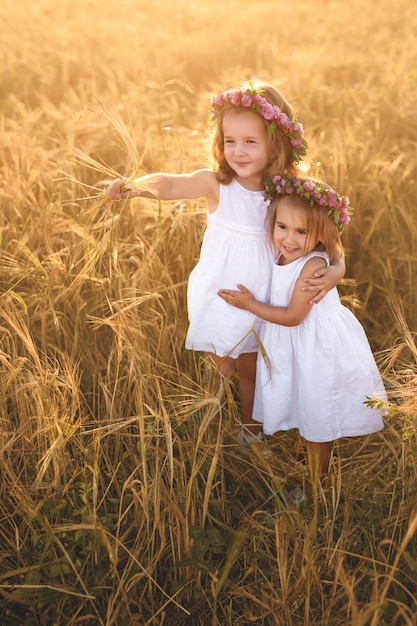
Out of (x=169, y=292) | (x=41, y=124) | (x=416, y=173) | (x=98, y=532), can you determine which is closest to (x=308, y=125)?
(x=416, y=173)

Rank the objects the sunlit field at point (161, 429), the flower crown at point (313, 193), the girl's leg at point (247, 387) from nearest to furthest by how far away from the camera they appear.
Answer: the sunlit field at point (161, 429) → the flower crown at point (313, 193) → the girl's leg at point (247, 387)

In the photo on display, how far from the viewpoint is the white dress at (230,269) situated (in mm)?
2264

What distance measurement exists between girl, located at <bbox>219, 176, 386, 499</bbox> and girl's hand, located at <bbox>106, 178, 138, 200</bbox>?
44cm

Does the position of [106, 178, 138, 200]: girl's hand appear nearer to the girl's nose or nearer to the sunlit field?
the sunlit field

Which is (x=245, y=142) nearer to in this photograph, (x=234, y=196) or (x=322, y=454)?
(x=234, y=196)

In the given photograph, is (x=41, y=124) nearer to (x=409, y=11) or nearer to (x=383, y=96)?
(x=383, y=96)

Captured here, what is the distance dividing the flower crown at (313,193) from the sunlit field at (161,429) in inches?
15.0

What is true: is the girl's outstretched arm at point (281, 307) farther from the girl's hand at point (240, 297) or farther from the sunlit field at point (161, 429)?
the sunlit field at point (161, 429)

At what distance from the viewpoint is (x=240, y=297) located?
223cm

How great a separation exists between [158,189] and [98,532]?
1095 mm

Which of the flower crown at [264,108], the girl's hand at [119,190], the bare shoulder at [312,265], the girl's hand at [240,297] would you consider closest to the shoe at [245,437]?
the girl's hand at [240,297]

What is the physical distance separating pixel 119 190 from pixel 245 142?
438 millimetres

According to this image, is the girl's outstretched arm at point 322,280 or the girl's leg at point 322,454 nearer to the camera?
the girl's outstretched arm at point 322,280

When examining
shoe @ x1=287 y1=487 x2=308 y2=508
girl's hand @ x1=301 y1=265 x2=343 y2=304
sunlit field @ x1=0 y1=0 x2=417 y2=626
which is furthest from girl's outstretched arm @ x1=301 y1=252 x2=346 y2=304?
shoe @ x1=287 y1=487 x2=308 y2=508
